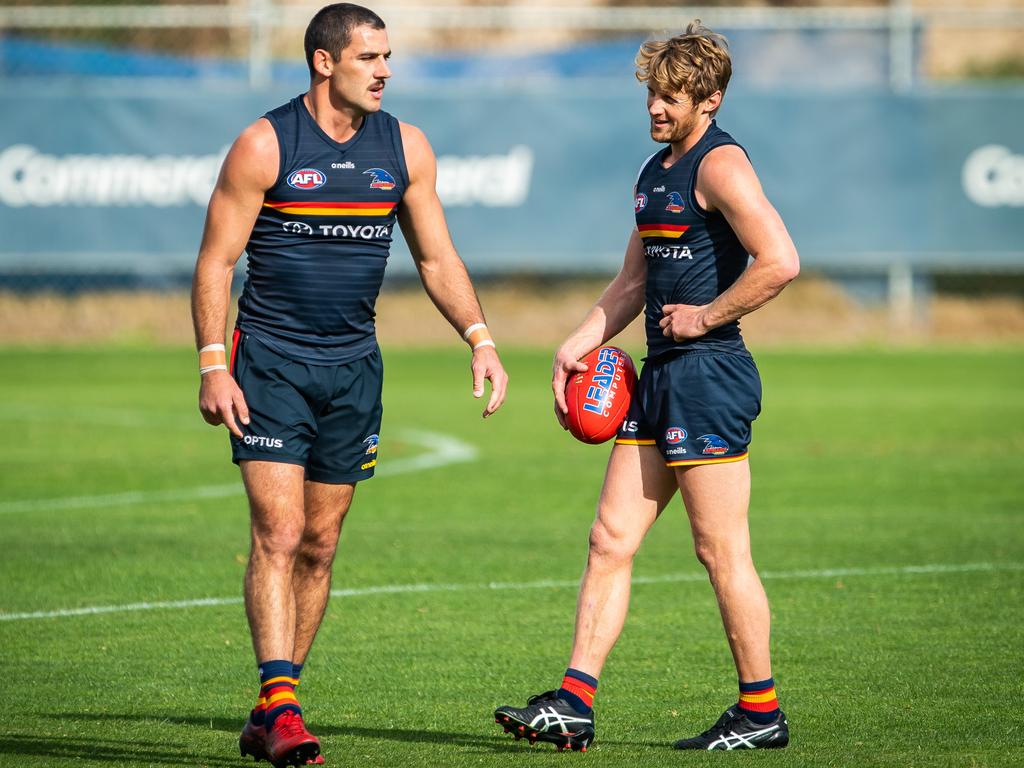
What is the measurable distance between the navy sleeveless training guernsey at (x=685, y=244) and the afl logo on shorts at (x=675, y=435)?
11.7 inches

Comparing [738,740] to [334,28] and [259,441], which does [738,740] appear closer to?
[259,441]

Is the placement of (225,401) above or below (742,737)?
above

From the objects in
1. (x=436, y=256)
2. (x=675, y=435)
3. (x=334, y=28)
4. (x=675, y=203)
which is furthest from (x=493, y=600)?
(x=334, y=28)

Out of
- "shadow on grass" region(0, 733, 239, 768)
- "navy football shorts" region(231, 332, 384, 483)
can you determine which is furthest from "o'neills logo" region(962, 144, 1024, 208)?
"shadow on grass" region(0, 733, 239, 768)

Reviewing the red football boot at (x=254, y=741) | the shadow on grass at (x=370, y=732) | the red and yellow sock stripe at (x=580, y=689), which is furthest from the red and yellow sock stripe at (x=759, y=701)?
the red football boot at (x=254, y=741)

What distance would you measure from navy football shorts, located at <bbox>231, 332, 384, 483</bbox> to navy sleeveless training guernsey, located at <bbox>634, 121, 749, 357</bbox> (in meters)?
1.06

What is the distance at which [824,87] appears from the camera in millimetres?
23344

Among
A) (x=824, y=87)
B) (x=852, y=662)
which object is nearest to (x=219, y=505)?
(x=852, y=662)

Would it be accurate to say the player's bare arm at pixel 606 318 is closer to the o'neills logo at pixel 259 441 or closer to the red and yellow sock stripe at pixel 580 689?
the red and yellow sock stripe at pixel 580 689

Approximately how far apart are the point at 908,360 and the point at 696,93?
57.1 feet

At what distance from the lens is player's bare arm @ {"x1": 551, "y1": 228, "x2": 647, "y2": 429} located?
643 centimetres

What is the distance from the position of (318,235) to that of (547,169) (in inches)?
684

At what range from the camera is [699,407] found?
6012 mm

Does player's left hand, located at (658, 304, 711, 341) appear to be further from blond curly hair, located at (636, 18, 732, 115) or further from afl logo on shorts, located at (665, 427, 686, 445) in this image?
blond curly hair, located at (636, 18, 732, 115)
